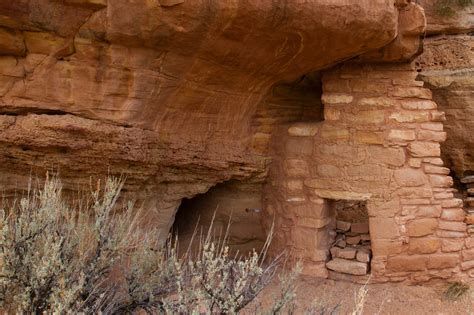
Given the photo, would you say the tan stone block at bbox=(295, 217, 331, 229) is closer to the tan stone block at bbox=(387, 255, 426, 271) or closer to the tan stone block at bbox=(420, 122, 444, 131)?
the tan stone block at bbox=(387, 255, 426, 271)

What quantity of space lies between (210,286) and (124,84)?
166 centimetres

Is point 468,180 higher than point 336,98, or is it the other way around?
point 336,98

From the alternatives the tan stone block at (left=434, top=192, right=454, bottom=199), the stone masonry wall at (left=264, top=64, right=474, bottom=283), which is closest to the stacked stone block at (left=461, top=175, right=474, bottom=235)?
the stone masonry wall at (left=264, top=64, right=474, bottom=283)

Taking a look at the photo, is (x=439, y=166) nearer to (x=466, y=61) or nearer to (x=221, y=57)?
(x=466, y=61)

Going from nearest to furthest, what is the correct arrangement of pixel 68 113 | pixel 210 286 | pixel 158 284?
1. pixel 210 286
2. pixel 158 284
3. pixel 68 113

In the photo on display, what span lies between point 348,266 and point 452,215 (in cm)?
102

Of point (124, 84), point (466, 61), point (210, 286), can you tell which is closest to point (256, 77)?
point (124, 84)

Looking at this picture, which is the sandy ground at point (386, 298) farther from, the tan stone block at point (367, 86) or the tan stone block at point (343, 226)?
the tan stone block at point (367, 86)

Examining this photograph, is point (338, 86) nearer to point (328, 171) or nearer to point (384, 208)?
point (328, 171)

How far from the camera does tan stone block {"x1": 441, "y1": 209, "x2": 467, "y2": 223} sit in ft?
13.8

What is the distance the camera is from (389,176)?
13.6 ft

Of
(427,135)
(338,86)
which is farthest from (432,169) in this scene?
(338,86)

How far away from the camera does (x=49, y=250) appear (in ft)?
8.68

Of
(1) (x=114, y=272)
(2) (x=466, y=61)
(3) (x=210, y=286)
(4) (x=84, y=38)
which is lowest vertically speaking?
(1) (x=114, y=272)
